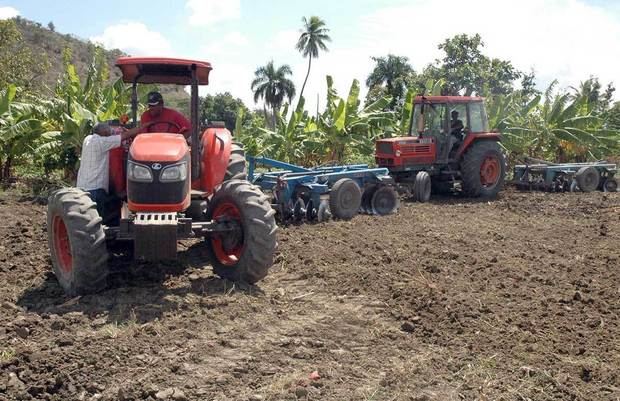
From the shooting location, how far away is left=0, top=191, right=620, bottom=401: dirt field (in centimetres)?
414

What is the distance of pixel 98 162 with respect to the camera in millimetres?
6336

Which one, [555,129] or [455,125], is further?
[555,129]

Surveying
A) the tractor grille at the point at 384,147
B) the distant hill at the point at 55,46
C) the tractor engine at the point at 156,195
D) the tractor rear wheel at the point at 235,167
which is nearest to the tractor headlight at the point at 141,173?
the tractor engine at the point at 156,195

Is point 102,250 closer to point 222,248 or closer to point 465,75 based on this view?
point 222,248

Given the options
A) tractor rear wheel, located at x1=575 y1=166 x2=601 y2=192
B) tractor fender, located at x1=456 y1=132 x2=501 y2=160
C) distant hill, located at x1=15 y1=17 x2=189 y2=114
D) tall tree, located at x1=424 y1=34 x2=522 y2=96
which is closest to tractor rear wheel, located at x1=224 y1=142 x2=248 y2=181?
tractor fender, located at x1=456 y1=132 x2=501 y2=160

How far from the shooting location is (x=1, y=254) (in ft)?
24.9

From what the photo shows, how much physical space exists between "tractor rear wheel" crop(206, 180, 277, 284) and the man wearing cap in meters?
0.95

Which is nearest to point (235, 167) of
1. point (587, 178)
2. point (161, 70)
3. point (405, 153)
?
point (161, 70)

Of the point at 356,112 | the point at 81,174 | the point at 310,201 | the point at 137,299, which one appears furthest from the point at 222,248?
the point at 356,112

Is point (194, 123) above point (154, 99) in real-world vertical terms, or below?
below

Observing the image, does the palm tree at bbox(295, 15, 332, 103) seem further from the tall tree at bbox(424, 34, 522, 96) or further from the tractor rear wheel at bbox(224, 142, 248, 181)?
the tractor rear wheel at bbox(224, 142, 248, 181)

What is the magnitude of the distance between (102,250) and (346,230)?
4740 mm

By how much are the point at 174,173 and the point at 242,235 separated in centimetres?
94

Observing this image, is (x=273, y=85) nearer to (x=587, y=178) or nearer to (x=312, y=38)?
(x=312, y=38)
